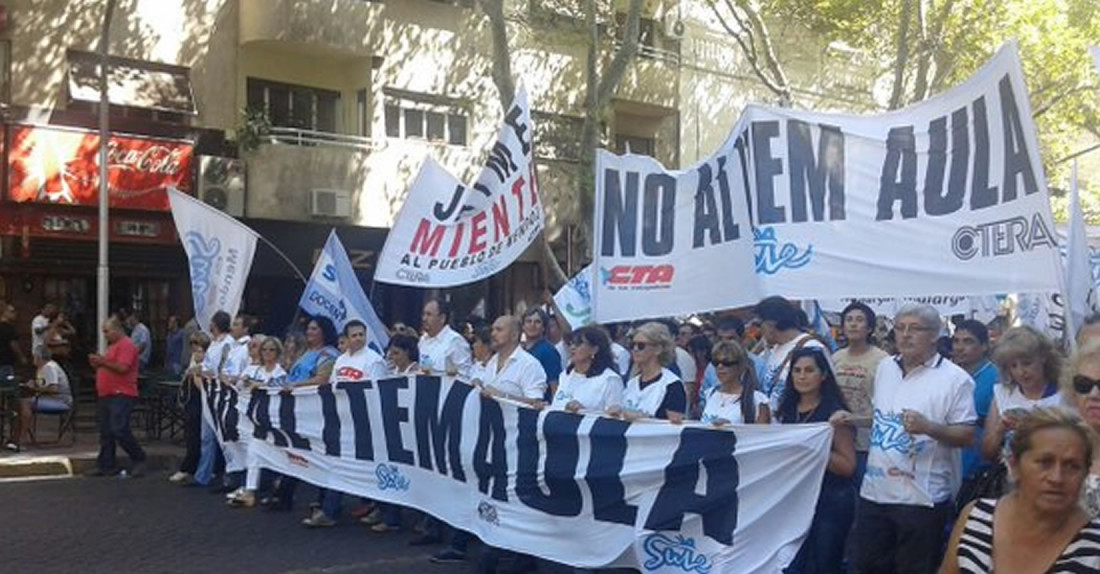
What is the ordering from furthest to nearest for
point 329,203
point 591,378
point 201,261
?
1. point 329,203
2. point 201,261
3. point 591,378

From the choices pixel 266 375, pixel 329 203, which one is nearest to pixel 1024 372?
pixel 266 375

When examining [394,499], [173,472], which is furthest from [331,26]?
[394,499]

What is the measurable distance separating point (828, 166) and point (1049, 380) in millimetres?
1618

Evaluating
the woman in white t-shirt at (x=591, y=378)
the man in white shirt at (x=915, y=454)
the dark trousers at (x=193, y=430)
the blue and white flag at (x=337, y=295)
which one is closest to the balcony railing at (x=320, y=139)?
the dark trousers at (x=193, y=430)

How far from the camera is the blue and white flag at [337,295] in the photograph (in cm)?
1151

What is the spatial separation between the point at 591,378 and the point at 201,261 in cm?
608

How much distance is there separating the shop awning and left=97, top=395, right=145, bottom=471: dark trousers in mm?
7180

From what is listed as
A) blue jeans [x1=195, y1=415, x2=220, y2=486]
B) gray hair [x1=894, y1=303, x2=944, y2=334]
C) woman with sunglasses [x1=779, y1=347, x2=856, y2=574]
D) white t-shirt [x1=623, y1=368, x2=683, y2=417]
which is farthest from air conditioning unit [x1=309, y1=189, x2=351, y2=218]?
gray hair [x1=894, y1=303, x2=944, y2=334]

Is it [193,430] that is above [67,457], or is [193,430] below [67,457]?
above

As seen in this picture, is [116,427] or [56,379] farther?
[56,379]

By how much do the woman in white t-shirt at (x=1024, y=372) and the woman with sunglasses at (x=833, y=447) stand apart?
0.69 meters

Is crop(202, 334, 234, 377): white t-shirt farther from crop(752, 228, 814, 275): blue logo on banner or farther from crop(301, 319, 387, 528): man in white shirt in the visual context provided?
crop(752, 228, 814, 275): blue logo on banner

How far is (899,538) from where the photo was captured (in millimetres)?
5930

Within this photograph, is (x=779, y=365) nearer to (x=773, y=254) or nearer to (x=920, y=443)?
(x=773, y=254)
